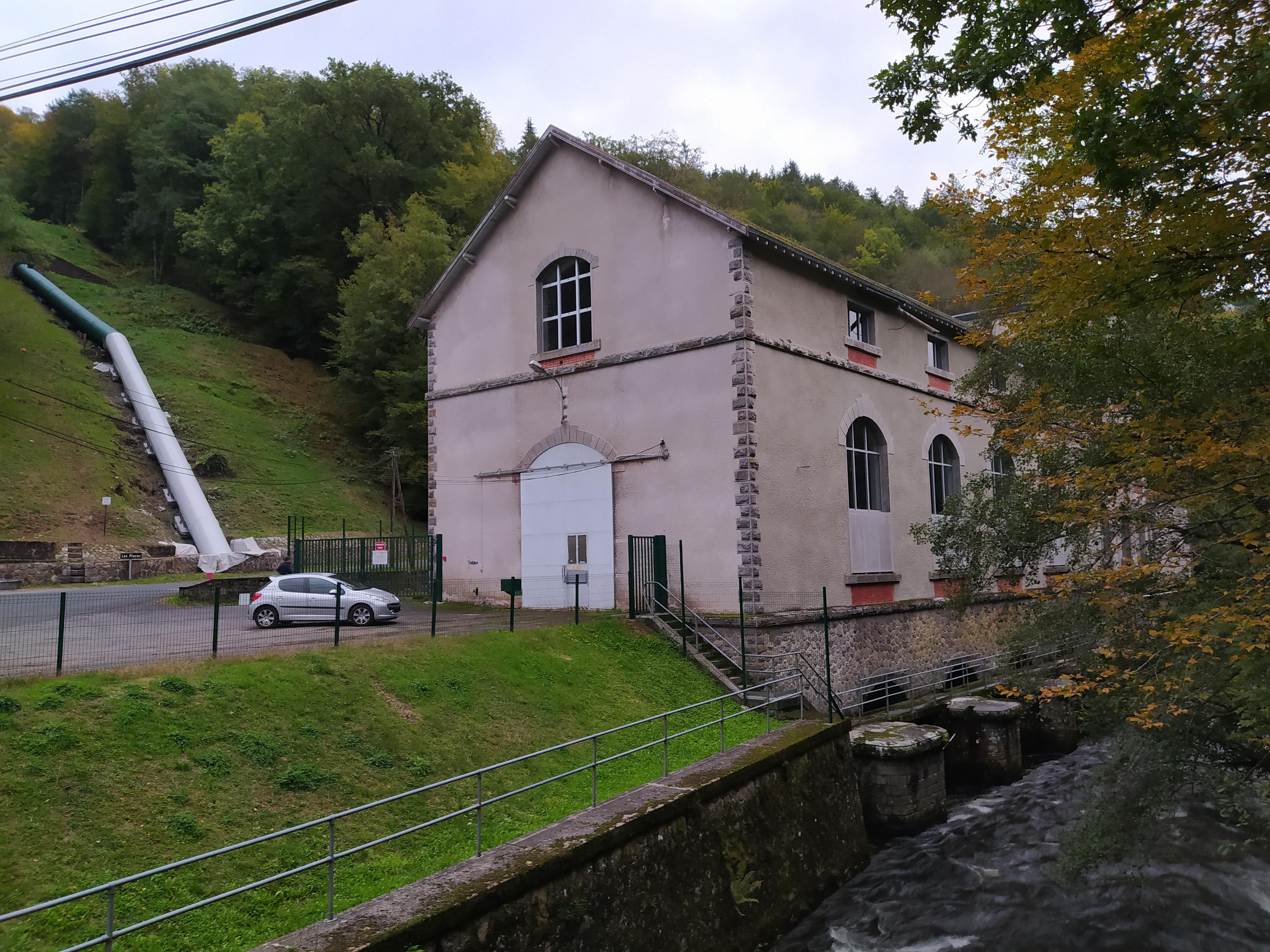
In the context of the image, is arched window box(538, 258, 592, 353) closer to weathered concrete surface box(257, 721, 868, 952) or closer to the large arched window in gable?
the large arched window in gable

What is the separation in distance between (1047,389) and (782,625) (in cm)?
660

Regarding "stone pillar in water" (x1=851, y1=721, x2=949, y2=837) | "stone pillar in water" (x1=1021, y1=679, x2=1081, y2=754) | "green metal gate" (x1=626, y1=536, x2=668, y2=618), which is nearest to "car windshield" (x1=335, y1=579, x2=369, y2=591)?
"green metal gate" (x1=626, y1=536, x2=668, y2=618)

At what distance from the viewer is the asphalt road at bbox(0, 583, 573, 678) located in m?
10.8

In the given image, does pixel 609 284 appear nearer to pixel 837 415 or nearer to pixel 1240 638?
pixel 837 415

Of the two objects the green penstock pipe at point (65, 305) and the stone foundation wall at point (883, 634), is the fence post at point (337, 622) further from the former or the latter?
the green penstock pipe at point (65, 305)

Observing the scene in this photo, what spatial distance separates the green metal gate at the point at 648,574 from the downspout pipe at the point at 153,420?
61.0 ft

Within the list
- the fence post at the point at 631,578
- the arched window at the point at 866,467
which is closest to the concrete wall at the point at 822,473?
the arched window at the point at 866,467

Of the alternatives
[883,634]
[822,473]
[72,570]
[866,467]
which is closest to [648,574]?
[822,473]

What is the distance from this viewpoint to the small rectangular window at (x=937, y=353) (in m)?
23.2

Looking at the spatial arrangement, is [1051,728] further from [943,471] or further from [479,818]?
[479,818]

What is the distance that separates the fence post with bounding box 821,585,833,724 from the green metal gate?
310 cm

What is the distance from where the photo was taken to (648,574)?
17.6 m

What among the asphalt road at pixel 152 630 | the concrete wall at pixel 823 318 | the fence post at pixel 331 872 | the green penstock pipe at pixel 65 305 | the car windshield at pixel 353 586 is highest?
the green penstock pipe at pixel 65 305

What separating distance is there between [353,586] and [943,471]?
1512 cm
